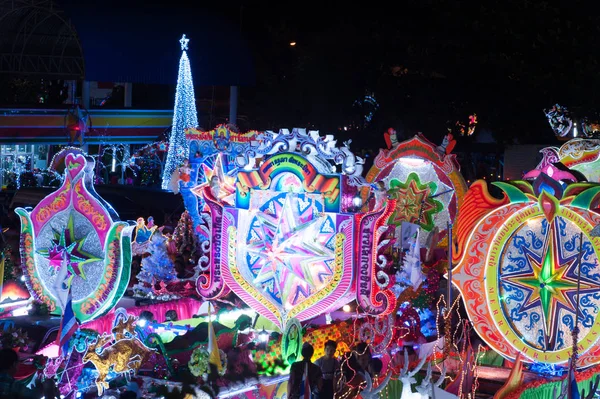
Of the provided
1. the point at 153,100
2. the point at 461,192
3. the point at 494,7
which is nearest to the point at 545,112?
the point at 494,7

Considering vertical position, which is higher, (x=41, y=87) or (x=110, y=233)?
(x=41, y=87)

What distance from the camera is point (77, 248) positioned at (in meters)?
12.4

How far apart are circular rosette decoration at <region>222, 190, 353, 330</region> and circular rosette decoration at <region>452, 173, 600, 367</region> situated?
1.48 meters

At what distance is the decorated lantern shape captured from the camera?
11875mm

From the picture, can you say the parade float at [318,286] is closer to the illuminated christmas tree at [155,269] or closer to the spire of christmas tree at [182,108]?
the illuminated christmas tree at [155,269]

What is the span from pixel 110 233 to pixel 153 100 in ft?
90.8

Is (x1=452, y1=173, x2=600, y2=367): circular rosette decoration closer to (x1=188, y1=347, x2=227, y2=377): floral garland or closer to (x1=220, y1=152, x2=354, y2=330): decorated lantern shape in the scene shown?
(x1=220, y1=152, x2=354, y2=330): decorated lantern shape

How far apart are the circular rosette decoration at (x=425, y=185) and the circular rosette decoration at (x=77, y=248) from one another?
24.5 ft

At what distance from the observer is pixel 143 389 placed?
10.8 m

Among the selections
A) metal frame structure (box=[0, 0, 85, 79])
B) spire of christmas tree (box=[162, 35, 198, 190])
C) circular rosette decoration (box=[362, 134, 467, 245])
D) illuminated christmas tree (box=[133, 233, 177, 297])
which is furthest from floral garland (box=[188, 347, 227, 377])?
metal frame structure (box=[0, 0, 85, 79])

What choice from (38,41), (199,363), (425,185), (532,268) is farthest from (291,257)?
(38,41)

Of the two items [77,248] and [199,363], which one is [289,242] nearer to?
[199,363]

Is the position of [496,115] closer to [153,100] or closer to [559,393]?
[559,393]

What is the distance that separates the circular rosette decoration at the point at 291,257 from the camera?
11875mm
